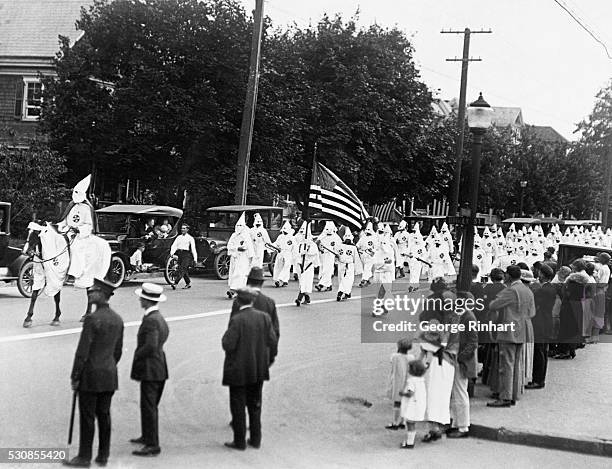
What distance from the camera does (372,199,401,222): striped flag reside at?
41.0 meters

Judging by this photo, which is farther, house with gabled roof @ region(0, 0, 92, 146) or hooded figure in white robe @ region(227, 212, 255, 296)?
house with gabled roof @ region(0, 0, 92, 146)

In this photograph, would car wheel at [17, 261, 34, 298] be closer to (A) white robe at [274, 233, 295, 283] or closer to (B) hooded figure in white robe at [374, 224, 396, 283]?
(A) white robe at [274, 233, 295, 283]

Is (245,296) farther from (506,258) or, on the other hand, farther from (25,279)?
(506,258)

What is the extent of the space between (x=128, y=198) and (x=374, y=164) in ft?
36.9

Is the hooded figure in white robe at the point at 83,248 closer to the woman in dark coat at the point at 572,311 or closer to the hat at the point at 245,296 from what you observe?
the hat at the point at 245,296

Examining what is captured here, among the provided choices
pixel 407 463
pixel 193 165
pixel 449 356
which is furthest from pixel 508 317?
pixel 193 165

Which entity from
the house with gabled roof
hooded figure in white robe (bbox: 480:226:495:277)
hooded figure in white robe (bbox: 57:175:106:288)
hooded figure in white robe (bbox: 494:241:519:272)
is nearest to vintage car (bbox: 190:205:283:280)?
hooded figure in white robe (bbox: 480:226:495:277)

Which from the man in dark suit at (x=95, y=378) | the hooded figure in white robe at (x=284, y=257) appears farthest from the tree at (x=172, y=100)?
the man in dark suit at (x=95, y=378)

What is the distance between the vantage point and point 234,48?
28250 millimetres

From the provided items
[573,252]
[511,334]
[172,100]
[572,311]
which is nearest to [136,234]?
[172,100]

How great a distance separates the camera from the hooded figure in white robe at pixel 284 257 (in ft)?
73.7

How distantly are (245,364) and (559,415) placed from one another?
4283 millimetres

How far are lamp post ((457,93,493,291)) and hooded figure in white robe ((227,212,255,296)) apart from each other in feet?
25.5

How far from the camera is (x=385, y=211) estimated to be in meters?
40.9
